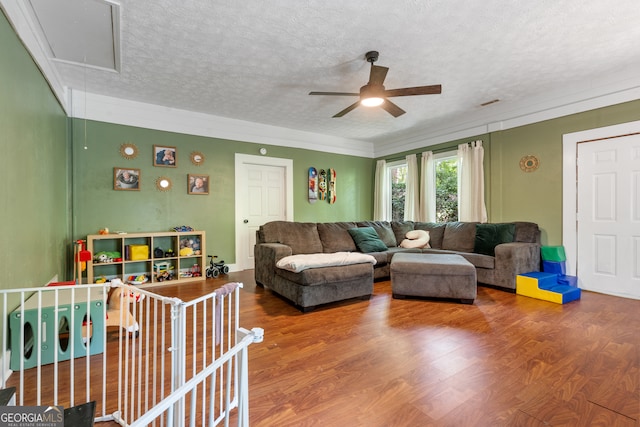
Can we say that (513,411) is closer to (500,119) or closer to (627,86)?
(627,86)

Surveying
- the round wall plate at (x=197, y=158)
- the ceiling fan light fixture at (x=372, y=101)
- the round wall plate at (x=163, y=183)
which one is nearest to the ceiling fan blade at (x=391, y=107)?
the ceiling fan light fixture at (x=372, y=101)

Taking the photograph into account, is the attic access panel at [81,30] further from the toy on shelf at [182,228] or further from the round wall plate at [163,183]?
the toy on shelf at [182,228]

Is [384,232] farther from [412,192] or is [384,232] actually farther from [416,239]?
[412,192]

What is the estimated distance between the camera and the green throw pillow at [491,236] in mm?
3959

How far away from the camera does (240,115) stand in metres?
4.71

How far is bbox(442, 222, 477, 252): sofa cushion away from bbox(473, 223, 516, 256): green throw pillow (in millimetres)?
166

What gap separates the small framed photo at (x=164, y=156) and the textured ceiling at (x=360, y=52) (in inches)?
25.5

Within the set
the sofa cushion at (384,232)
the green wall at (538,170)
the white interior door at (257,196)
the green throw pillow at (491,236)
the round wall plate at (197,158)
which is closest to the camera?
the green wall at (538,170)

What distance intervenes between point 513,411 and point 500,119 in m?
4.32

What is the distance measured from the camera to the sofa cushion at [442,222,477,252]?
441 cm

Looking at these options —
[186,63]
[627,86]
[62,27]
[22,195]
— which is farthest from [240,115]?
[627,86]

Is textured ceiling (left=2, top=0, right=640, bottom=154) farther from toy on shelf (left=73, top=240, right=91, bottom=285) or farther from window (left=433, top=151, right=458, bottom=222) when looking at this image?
toy on shelf (left=73, top=240, right=91, bottom=285)

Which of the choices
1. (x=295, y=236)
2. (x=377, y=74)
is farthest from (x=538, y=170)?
(x=295, y=236)

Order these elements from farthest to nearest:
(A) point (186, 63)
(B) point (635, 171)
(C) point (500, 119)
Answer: (C) point (500, 119)
(B) point (635, 171)
(A) point (186, 63)
